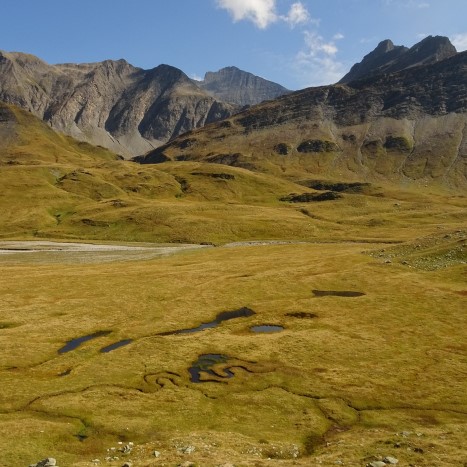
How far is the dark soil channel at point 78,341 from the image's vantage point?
5231cm

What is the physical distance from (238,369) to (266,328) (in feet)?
52.0

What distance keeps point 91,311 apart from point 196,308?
1578cm

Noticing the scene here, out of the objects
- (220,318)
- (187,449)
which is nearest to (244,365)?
(187,449)

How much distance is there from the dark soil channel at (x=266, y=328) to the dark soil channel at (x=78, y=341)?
19282mm

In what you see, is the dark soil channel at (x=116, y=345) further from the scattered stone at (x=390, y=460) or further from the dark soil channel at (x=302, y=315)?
the scattered stone at (x=390, y=460)

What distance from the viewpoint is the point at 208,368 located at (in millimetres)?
46375

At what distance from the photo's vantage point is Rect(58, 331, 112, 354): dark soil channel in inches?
2060

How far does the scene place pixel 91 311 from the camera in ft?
221

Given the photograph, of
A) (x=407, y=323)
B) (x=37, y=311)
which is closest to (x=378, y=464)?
(x=407, y=323)

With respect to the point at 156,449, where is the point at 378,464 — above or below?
above

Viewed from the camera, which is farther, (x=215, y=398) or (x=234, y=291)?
(x=234, y=291)

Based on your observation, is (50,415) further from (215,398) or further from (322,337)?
(322,337)

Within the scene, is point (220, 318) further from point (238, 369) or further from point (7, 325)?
point (7, 325)

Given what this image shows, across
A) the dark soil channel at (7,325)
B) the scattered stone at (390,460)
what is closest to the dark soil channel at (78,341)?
the dark soil channel at (7,325)
